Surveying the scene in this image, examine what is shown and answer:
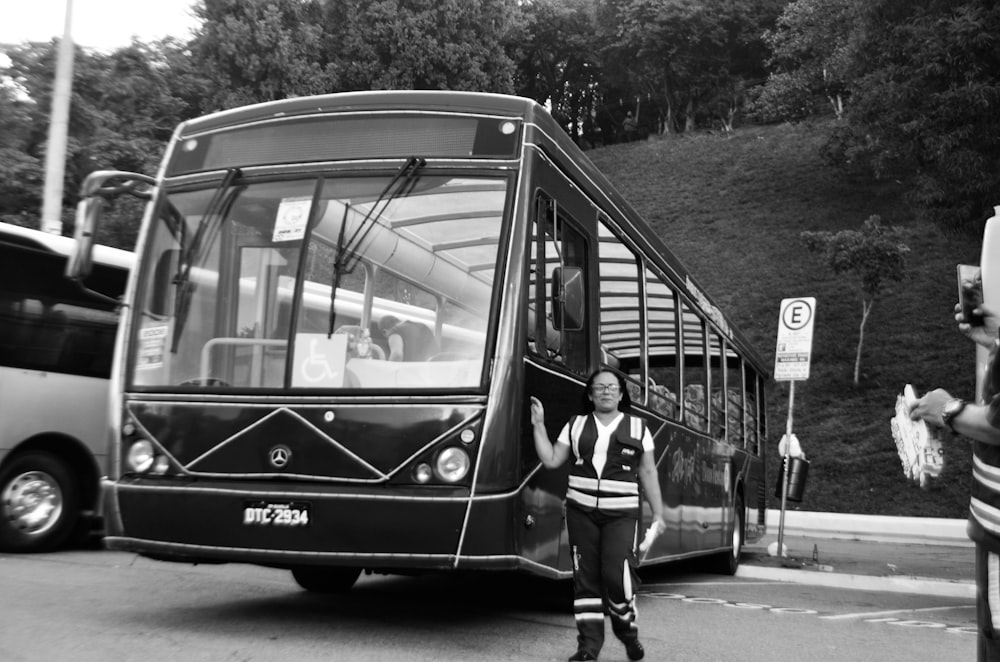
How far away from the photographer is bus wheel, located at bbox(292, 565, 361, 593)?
8.48 meters

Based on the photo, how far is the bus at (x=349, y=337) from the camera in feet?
19.7

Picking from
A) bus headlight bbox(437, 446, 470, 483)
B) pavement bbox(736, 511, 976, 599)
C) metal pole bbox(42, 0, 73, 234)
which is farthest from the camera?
metal pole bbox(42, 0, 73, 234)

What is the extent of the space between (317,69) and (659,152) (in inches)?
874

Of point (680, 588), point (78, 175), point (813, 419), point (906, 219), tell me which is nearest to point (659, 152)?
point (906, 219)

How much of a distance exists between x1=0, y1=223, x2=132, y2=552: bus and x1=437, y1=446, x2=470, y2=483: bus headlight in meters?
5.58

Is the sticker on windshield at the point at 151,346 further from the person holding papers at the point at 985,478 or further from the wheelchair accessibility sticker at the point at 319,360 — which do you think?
the person holding papers at the point at 985,478

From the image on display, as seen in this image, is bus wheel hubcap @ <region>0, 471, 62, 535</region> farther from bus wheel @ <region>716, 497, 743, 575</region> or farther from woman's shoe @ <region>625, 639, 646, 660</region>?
bus wheel @ <region>716, 497, 743, 575</region>

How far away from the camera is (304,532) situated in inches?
237

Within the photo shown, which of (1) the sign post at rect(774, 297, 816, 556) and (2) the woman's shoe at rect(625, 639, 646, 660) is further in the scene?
(1) the sign post at rect(774, 297, 816, 556)

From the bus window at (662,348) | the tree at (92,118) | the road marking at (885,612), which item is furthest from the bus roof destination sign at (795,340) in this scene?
the tree at (92,118)

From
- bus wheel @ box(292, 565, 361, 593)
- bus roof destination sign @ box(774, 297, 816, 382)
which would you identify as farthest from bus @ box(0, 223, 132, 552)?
bus roof destination sign @ box(774, 297, 816, 382)

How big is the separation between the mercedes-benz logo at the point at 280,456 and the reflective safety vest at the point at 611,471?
1539 millimetres

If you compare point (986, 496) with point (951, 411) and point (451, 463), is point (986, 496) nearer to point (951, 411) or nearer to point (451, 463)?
point (951, 411)

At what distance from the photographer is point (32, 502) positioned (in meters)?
10.4
